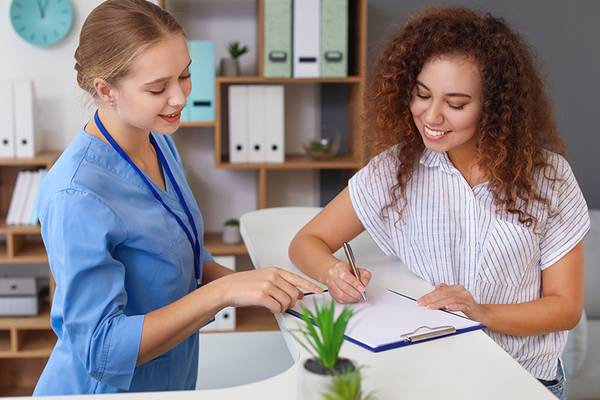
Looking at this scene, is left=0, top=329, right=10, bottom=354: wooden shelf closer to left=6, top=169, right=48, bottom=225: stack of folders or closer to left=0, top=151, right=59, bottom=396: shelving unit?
left=0, top=151, right=59, bottom=396: shelving unit

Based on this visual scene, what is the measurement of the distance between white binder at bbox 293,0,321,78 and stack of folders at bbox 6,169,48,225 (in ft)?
4.13

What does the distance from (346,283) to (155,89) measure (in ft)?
1.67

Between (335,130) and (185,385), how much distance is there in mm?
2270

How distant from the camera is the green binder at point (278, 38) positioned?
3.44m

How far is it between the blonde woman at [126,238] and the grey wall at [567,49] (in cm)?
225

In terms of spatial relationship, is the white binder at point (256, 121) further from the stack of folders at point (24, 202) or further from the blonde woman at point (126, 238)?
the blonde woman at point (126, 238)

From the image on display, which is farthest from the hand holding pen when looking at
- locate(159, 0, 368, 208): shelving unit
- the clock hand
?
the clock hand

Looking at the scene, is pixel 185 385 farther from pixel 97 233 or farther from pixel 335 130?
pixel 335 130

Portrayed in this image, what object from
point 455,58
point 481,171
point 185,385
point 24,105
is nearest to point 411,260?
point 481,171

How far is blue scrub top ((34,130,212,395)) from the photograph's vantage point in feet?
4.53

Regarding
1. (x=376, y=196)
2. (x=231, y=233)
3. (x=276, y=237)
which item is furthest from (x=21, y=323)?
(x=376, y=196)

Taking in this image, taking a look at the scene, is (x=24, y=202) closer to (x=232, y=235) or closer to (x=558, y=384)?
(x=232, y=235)

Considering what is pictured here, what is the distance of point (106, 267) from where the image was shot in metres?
1.40

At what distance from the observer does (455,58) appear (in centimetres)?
168
